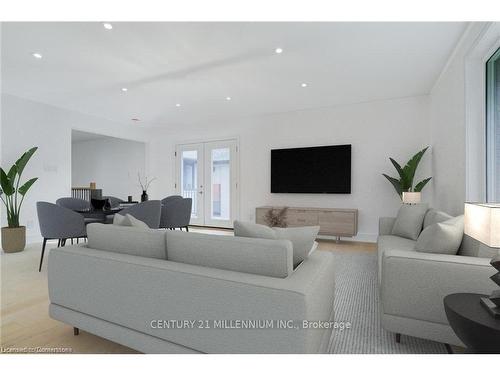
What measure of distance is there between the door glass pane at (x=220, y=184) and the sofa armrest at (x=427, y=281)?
4933mm

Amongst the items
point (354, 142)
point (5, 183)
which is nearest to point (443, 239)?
point (354, 142)

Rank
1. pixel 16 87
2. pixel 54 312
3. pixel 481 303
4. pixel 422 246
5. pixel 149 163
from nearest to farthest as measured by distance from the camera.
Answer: pixel 481 303 → pixel 54 312 → pixel 422 246 → pixel 16 87 → pixel 149 163

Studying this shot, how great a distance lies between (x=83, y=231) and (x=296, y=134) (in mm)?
4080

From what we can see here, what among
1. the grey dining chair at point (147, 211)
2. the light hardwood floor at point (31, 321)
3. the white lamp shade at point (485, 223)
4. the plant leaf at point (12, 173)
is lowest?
the light hardwood floor at point (31, 321)

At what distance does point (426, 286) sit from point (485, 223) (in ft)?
1.56

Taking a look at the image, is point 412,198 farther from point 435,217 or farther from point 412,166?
point 435,217

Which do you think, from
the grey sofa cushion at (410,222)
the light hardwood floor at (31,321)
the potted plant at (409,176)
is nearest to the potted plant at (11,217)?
the light hardwood floor at (31,321)

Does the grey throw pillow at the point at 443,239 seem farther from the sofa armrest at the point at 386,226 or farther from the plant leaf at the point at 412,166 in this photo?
the plant leaf at the point at 412,166

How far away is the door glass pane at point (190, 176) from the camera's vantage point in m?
6.82

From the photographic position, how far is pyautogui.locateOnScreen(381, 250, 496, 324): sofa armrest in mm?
1466

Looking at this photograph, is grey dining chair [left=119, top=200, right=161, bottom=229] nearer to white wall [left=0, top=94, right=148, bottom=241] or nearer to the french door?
white wall [left=0, top=94, right=148, bottom=241]
